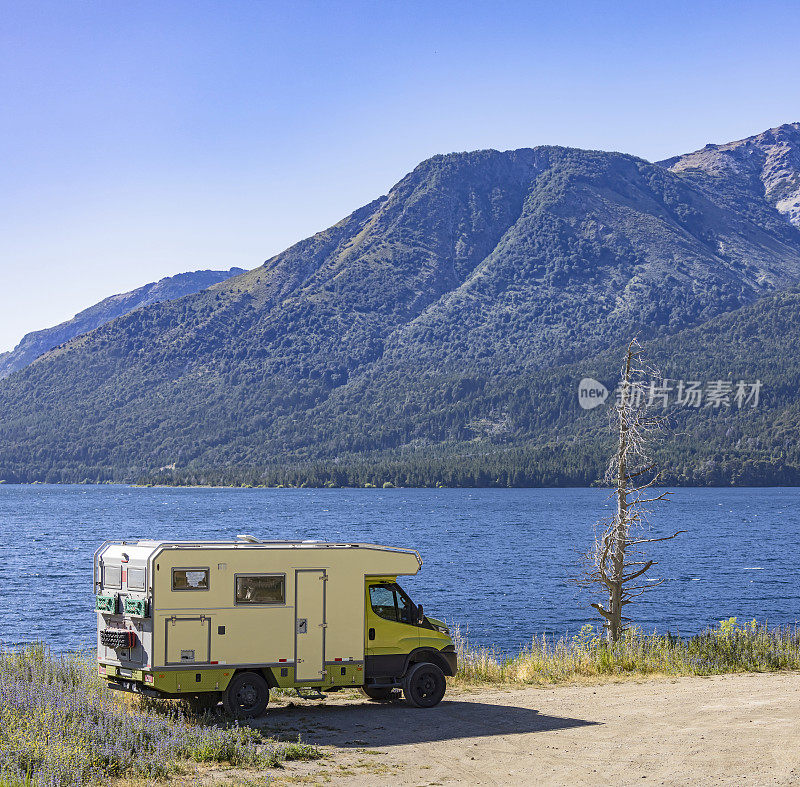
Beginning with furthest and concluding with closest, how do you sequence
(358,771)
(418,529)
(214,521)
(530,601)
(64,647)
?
(214,521)
(418,529)
(530,601)
(64,647)
(358,771)

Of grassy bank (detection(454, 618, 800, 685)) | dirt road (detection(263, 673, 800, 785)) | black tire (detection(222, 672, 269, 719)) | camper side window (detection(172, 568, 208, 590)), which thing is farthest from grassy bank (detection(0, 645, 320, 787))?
grassy bank (detection(454, 618, 800, 685))

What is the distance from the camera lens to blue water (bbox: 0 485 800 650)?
5862 cm

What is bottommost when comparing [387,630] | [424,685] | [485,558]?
[485,558]

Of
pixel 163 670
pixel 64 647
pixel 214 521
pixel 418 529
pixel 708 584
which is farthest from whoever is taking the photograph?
pixel 214 521

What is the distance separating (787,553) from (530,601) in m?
47.9

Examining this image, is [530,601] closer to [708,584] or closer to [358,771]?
[708,584]

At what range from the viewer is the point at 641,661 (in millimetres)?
24078

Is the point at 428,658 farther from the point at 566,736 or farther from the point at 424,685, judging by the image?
the point at 566,736

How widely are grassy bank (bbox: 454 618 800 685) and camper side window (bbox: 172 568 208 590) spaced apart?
25.3ft

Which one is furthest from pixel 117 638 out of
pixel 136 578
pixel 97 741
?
pixel 97 741

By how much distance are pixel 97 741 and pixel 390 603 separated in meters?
6.62

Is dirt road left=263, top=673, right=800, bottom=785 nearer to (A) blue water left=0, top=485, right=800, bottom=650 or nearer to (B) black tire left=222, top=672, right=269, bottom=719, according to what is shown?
(B) black tire left=222, top=672, right=269, bottom=719

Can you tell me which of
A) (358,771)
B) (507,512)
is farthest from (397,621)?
(507,512)

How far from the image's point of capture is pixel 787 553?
341ft
